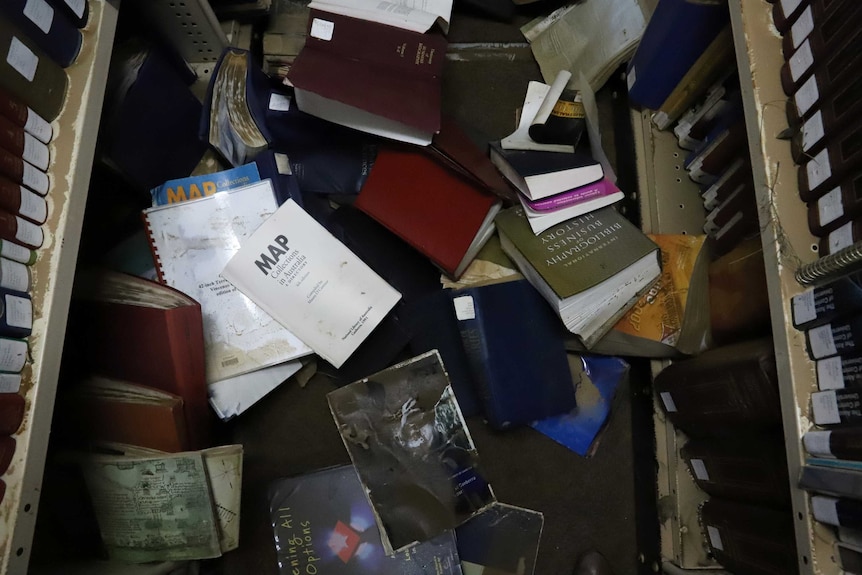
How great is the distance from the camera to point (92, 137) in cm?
93

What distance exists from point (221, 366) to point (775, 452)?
3.71ft

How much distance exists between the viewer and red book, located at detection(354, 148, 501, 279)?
1.33 m

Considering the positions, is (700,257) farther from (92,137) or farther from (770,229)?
(92,137)

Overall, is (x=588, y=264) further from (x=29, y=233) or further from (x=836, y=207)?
(x=29, y=233)

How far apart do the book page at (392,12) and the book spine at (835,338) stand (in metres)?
0.95

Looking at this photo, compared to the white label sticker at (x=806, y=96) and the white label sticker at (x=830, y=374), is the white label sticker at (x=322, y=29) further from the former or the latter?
the white label sticker at (x=830, y=374)

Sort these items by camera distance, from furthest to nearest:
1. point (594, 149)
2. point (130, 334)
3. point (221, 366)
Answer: point (594, 149), point (221, 366), point (130, 334)

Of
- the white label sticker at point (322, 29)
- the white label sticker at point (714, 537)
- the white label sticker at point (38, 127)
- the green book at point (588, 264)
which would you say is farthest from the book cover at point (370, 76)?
the white label sticker at point (714, 537)

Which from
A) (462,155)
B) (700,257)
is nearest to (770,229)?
(700,257)

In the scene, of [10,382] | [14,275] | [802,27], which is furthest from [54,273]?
[802,27]

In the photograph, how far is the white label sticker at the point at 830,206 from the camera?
847 mm

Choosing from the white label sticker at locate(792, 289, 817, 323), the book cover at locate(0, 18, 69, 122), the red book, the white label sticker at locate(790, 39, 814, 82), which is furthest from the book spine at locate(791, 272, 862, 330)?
the book cover at locate(0, 18, 69, 122)

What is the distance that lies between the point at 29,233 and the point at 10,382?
8.4 inches

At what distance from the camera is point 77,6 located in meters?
0.94
